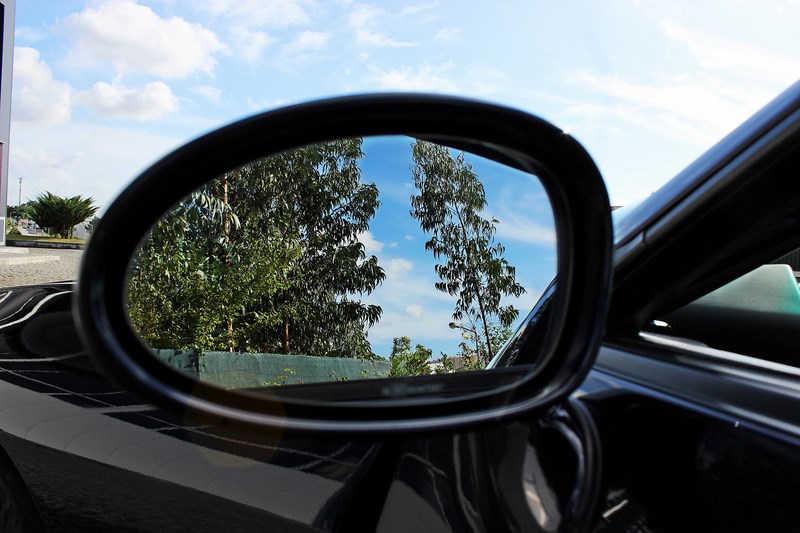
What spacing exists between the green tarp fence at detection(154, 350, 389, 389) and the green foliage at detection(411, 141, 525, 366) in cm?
24

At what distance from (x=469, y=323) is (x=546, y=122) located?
56cm

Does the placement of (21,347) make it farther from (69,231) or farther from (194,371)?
(69,231)

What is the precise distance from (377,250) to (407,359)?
25 centimetres

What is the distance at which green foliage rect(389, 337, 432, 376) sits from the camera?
4.63 feet

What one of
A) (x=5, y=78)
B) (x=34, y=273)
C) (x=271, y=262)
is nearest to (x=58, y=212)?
(x=5, y=78)

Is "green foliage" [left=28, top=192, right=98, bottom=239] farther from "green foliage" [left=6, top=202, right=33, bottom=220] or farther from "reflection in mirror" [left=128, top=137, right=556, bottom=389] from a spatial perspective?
"reflection in mirror" [left=128, top=137, right=556, bottom=389]

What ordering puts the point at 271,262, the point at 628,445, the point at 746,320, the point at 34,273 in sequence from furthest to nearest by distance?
the point at 34,273 → the point at 271,262 → the point at 746,320 → the point at 628,445

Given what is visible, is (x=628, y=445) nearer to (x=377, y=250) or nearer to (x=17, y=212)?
(x=377, y=250)

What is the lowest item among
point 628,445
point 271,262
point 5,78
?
point 628,445

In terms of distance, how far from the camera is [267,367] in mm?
1720

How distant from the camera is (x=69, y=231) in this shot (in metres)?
47.6

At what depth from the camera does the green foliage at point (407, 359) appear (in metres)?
1.41

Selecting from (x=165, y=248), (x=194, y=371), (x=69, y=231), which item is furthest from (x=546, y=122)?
(x=69, y=231)

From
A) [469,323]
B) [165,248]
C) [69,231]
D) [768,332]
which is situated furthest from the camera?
[69,231]
